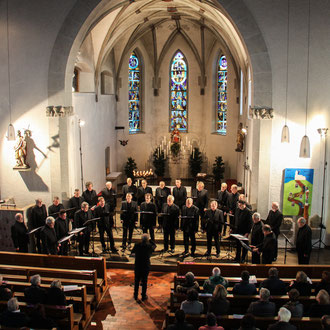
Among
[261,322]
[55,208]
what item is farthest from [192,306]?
[55,208]

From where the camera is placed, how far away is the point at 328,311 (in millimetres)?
6656

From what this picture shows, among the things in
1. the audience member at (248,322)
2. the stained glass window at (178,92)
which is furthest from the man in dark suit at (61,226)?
the stained glass window at (178,92)

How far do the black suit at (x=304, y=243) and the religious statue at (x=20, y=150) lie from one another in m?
7.58

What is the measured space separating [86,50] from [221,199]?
7.36 meters

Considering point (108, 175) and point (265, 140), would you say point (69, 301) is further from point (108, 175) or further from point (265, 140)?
point (108, 175)

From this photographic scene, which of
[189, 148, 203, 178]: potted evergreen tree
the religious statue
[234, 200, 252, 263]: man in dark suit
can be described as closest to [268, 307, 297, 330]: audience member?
[234, 200, 252, 263]: man in dark suit

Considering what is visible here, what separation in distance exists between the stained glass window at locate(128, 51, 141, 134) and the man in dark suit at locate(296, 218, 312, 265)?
40.6 ft

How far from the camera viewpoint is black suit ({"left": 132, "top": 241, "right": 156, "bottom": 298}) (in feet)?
29.1

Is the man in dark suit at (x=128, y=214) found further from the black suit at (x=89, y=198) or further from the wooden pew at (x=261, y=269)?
the wooden pew at (x=261, y=269)

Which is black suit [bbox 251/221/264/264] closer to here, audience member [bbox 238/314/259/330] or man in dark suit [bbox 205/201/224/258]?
man in dark suit [bbox 205/201/224/258]

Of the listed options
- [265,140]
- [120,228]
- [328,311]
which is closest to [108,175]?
[120,228]

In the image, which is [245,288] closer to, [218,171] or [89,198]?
[89,198]

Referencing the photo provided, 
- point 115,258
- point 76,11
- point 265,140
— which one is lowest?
point 115,258

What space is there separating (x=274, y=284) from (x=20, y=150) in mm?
7837
